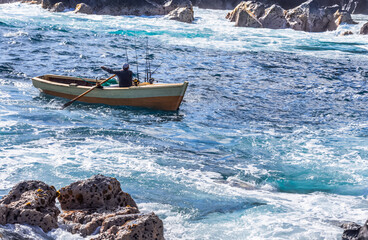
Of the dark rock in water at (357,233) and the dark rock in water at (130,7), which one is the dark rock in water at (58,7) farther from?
the dark rock in water at (357,233)

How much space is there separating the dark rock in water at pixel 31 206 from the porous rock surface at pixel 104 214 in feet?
0.77

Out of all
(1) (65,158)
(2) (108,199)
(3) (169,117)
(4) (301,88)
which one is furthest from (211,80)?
(2) (108,199)

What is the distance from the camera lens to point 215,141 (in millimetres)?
10719

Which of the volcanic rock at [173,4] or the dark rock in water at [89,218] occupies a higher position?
the volcanic rock at [173,4]

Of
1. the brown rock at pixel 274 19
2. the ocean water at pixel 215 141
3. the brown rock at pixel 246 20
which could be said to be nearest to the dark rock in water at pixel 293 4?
the brown rock at pixel 246 20

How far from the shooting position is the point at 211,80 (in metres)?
17.8

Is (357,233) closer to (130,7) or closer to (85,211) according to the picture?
(85,211)

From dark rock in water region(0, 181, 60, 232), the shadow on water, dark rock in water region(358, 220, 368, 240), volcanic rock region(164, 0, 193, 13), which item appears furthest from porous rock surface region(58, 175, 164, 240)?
volcanic rock region(164, 0, 193, 13)

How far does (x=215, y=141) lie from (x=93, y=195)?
5.55 m

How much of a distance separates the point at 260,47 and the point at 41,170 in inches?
825

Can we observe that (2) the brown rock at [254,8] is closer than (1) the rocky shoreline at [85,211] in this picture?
No

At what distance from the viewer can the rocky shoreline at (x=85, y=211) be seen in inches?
184

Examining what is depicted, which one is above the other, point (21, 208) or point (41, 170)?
point (21, 208)

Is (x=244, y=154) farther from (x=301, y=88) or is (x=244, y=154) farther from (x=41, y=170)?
(x=301, y=88)
